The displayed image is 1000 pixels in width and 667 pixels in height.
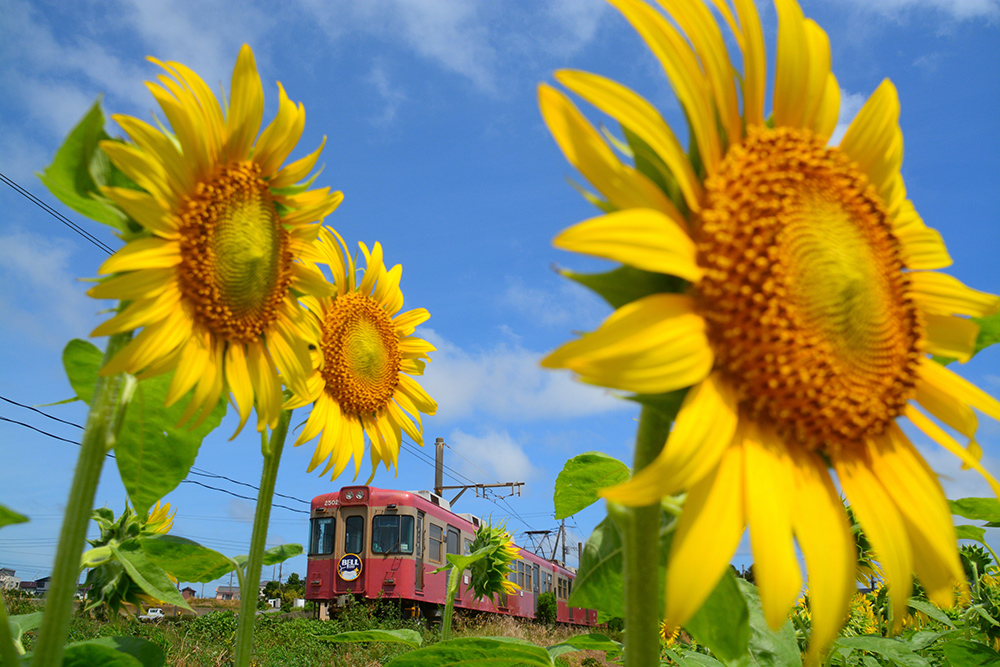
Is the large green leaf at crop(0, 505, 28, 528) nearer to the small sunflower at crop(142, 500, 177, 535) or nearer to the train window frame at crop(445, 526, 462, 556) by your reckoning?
the small sunflower at crop(142, 500, 177, 535)

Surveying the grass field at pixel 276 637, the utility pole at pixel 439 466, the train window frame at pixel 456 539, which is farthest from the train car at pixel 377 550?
the utility pole at pixel 439 466

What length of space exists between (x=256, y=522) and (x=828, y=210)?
1.56 metres

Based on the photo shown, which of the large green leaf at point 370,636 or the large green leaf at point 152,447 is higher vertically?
the large green leaf at point 152,447

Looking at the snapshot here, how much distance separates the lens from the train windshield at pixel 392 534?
1884cm

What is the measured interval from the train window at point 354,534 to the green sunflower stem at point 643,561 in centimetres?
1936

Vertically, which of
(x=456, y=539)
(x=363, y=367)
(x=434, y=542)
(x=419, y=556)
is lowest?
(x=363, y=367)

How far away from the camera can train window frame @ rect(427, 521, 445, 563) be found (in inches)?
774

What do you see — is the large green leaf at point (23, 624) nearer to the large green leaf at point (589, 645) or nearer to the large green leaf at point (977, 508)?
the large green leaf at point (589, 645)

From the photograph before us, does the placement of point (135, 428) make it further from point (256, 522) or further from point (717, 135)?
point (717, 135)

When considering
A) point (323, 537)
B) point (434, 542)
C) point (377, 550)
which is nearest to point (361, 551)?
point (377, 550)

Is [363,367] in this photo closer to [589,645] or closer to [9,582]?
[589,645]

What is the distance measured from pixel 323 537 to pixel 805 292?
2029cm

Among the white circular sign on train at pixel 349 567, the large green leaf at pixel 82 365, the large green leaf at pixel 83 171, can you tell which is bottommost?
the large green leaf at pixel 82 365

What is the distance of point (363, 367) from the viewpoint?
2986 millimetres
